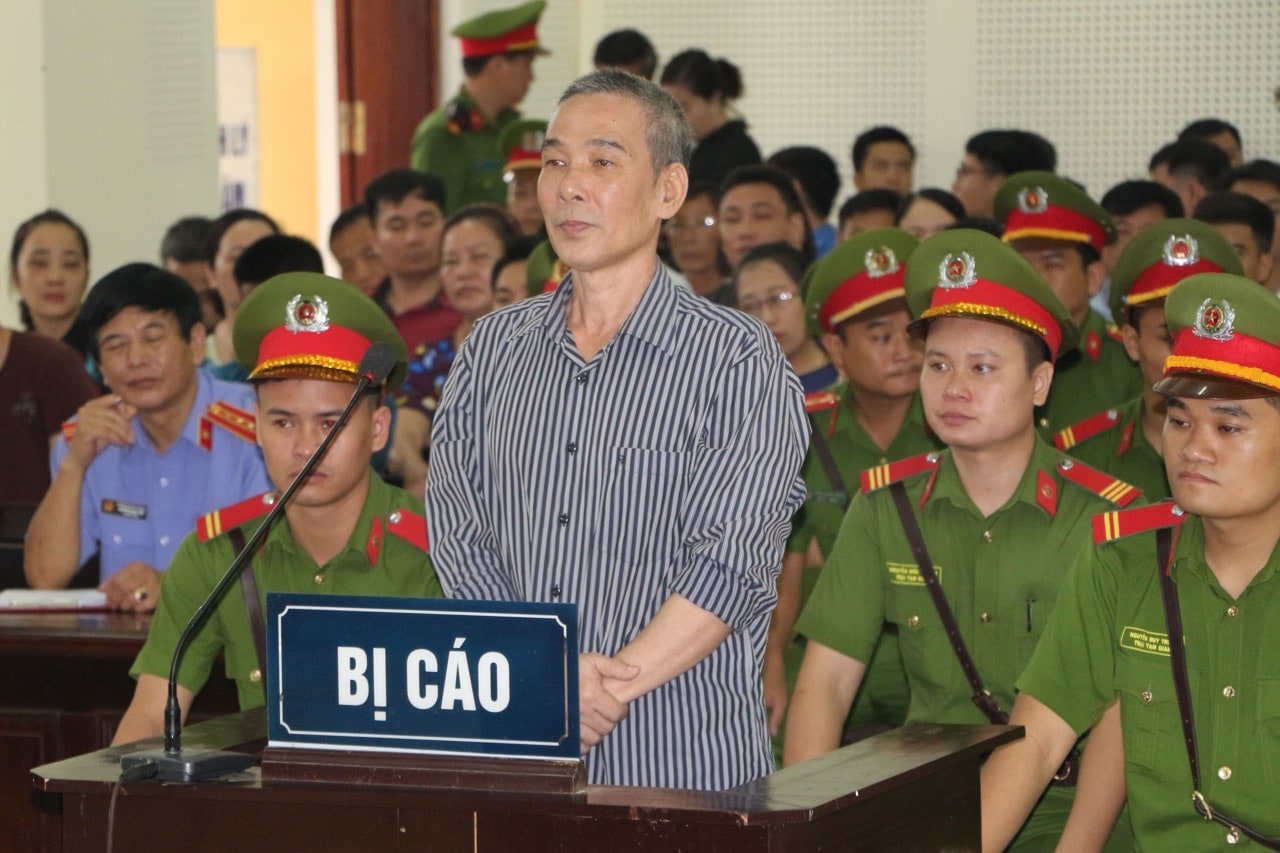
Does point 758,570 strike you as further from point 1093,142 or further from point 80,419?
point 1093,142

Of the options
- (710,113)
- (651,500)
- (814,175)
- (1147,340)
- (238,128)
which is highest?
(238,128)

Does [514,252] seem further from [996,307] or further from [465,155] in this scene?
[996,307]

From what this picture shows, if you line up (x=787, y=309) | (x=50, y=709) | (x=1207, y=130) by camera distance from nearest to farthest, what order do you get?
(x=50, y=709), (x=787, y=309), (x=1207, y=130)

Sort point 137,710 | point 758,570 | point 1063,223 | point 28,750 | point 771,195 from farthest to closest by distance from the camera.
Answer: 1. point 771,195
2. point 1063,223
3. point 28,750
4. point 137,710
5. point 758,570

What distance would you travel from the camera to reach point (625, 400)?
2.23 metres

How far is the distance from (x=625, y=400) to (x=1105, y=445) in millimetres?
1841

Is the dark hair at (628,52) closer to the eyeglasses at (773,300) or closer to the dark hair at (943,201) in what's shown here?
the dark hair at (943,201)

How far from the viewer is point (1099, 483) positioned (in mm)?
2891

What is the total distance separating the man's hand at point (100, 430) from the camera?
12.6 feet

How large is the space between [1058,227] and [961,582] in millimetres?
1880

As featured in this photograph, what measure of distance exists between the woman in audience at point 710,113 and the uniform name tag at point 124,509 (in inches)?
127

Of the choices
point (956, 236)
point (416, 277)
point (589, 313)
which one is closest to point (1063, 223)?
point (956, 236)

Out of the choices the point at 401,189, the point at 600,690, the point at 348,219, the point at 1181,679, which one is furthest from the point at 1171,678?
the point at 348,219

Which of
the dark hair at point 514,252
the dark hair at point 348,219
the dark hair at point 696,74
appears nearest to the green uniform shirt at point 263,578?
the dark hair at point 514,252
